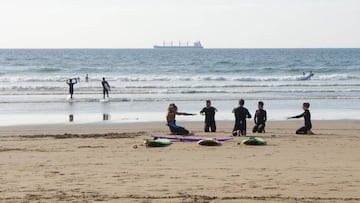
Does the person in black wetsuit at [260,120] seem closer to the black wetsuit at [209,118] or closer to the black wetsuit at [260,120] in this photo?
the black wetsuit at [260,120]

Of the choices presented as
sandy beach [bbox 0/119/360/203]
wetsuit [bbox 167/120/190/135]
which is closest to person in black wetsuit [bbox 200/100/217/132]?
sandy beach [bbox 0/119/360/203]

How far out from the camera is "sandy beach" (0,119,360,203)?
9.39 metres

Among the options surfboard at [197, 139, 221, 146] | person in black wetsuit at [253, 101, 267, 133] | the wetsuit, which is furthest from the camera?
person in black wetsuit at [253, 101, 267, 133]

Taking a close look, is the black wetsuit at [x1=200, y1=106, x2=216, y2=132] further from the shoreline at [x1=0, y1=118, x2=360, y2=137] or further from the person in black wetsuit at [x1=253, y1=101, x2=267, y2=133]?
the person in black wetsuit at [x1=253, y1=101, x2=267, y2=133]

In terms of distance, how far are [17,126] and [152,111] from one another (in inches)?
251

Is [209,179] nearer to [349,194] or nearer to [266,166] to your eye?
[266,166]

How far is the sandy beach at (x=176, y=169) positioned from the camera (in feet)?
30.8

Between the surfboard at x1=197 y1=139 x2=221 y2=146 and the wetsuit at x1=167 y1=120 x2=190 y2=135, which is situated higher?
the wetsuit at x1=167 y1=120 x2=190 y2=135

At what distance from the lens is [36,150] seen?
1418 centimetres

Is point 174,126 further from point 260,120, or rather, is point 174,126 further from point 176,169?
point 176,169

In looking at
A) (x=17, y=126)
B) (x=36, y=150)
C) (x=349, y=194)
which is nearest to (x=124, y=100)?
(x=17, y=126)

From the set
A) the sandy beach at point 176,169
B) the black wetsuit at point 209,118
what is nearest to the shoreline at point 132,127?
the black wetsuit at point 209,118

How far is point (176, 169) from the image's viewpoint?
11.4m

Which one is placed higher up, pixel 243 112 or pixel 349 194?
pixel 243 112
